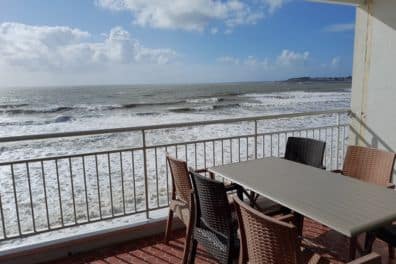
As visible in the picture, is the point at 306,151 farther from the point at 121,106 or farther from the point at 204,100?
the point at 204,100

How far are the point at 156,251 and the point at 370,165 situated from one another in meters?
1.94

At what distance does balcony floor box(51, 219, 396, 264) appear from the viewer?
2483 millimetres

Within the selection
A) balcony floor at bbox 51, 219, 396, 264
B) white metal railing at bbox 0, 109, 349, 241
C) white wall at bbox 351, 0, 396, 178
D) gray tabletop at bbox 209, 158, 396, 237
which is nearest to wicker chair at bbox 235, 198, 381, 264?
gray tabletop at bbox 209, 158, 396, 237

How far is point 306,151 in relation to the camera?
2.84m

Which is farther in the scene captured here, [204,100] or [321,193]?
[204,100]

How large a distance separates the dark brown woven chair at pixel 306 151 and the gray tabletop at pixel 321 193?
42 centimetres

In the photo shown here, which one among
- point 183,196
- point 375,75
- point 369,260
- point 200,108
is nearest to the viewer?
point 369,260

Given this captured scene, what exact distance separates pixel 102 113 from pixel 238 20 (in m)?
11.7

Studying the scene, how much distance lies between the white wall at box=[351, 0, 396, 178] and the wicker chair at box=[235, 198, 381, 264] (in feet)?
9.18

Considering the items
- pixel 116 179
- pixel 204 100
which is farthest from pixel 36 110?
pixel 116 179

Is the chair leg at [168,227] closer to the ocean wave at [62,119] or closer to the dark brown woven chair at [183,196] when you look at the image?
the dark brown woven chair at [183,196]

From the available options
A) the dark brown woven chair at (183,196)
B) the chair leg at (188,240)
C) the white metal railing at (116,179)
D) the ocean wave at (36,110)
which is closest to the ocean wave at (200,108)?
the ocean wave at (36,110)

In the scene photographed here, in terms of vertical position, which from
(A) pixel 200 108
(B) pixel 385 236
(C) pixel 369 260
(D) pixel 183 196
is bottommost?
(A) pixel 200 108

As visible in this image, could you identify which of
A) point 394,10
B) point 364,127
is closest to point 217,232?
point 364,127
